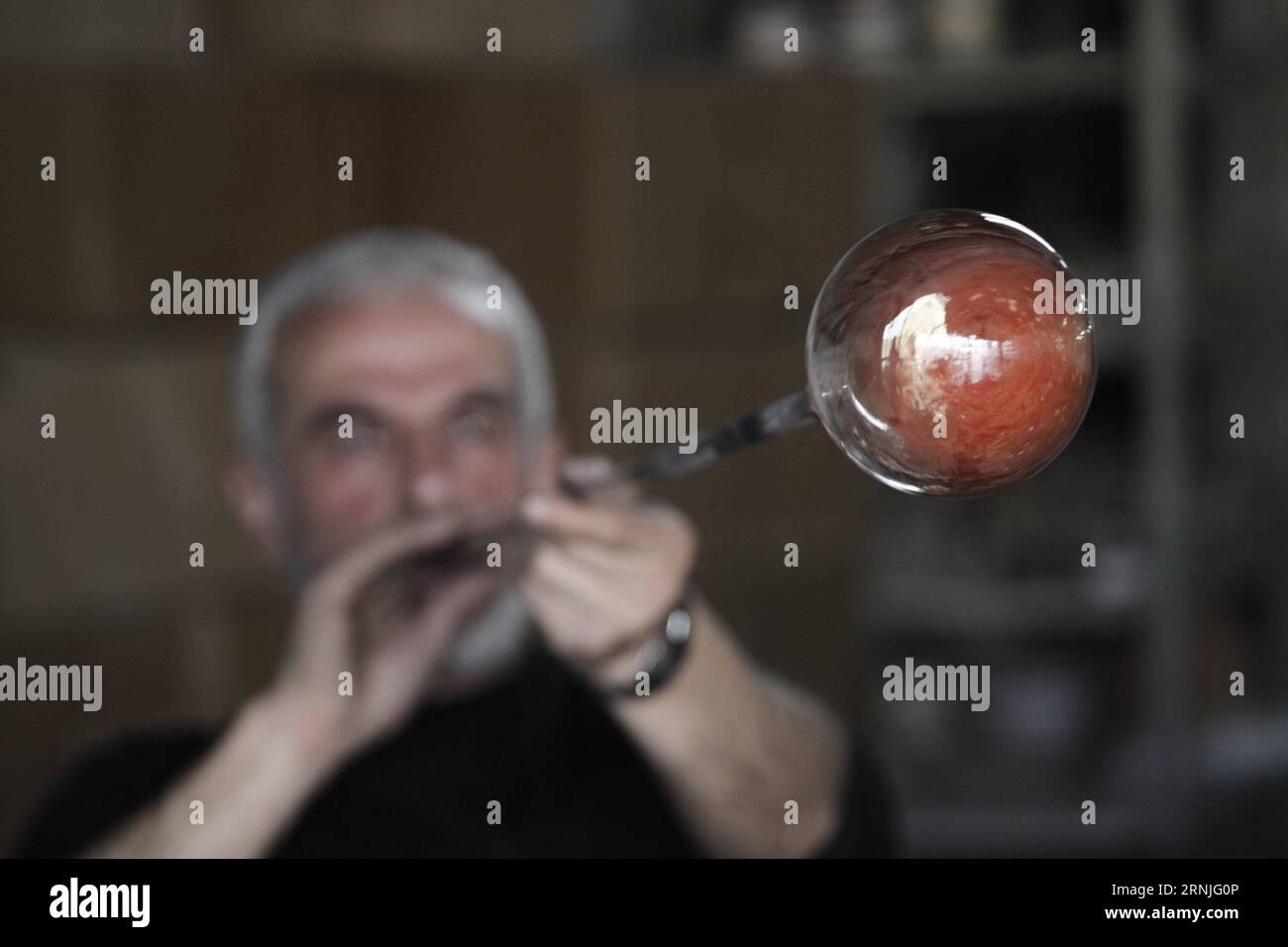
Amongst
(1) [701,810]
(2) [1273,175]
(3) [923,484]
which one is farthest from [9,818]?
(2) [1273,175]

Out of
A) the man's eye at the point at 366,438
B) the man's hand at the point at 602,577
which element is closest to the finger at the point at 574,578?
the man's hand at the point at 602,577

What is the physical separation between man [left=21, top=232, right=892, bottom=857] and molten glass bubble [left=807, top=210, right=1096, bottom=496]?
0.86 ft

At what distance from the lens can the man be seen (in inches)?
23.3

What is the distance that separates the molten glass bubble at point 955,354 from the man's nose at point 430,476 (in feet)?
1.18

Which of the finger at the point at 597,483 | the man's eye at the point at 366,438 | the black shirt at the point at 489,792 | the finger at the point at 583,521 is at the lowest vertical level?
the black shirt at the point at 489,792

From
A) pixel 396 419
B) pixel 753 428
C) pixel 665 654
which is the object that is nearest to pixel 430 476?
pixel 396 419

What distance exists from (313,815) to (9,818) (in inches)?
8.1

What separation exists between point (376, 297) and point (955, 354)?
0.44 meters

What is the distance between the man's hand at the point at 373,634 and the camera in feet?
1.97

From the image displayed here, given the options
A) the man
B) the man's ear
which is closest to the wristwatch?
the man

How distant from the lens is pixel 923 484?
1.01 feet

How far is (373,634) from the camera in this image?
0.62 meters

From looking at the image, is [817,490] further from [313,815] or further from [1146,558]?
[1146,558]

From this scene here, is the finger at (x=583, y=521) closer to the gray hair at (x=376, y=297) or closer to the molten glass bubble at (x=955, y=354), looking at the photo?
the gray hair at (x=376, y=297)
